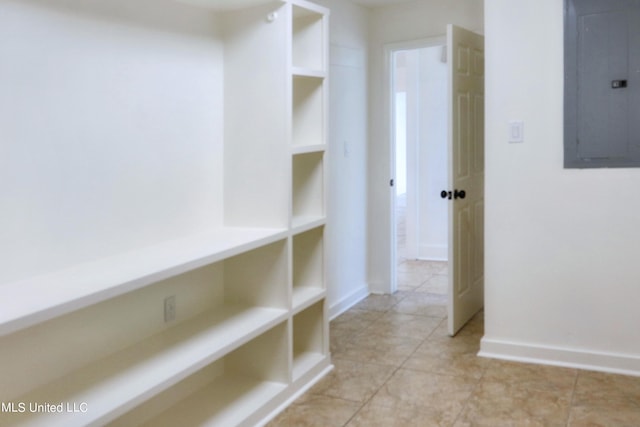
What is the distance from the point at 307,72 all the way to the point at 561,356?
2.08m

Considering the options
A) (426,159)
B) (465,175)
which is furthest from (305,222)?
(426,159)

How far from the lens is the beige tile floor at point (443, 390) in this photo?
8.72 feet

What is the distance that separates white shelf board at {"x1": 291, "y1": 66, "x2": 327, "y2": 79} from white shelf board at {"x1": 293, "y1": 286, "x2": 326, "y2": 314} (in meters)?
1.13

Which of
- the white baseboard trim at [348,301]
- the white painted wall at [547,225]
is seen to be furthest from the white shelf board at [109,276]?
the white baseboard trim at [348,301]

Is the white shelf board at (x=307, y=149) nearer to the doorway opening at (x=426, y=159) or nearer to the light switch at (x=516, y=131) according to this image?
the light switch at (x=516, y=131)

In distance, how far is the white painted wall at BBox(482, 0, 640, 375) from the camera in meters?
3.10

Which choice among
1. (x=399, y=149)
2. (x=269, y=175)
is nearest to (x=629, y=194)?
(x=269, y=175)

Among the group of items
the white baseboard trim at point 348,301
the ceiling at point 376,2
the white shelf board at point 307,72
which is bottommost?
the white baseboard trim at point 348,301

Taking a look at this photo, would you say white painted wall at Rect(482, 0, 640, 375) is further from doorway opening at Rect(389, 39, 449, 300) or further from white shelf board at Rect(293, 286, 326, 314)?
doorway opening at Rect(389, 39, 449, 300)

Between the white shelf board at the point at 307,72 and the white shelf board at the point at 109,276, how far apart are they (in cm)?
79

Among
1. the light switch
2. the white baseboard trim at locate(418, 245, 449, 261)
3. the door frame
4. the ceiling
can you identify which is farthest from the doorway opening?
the light switch

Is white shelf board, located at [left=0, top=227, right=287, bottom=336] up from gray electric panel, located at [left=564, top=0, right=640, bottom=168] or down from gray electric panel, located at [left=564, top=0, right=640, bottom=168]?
down

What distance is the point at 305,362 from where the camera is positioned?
315cm

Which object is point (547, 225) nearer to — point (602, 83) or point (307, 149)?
point (602, 83)
